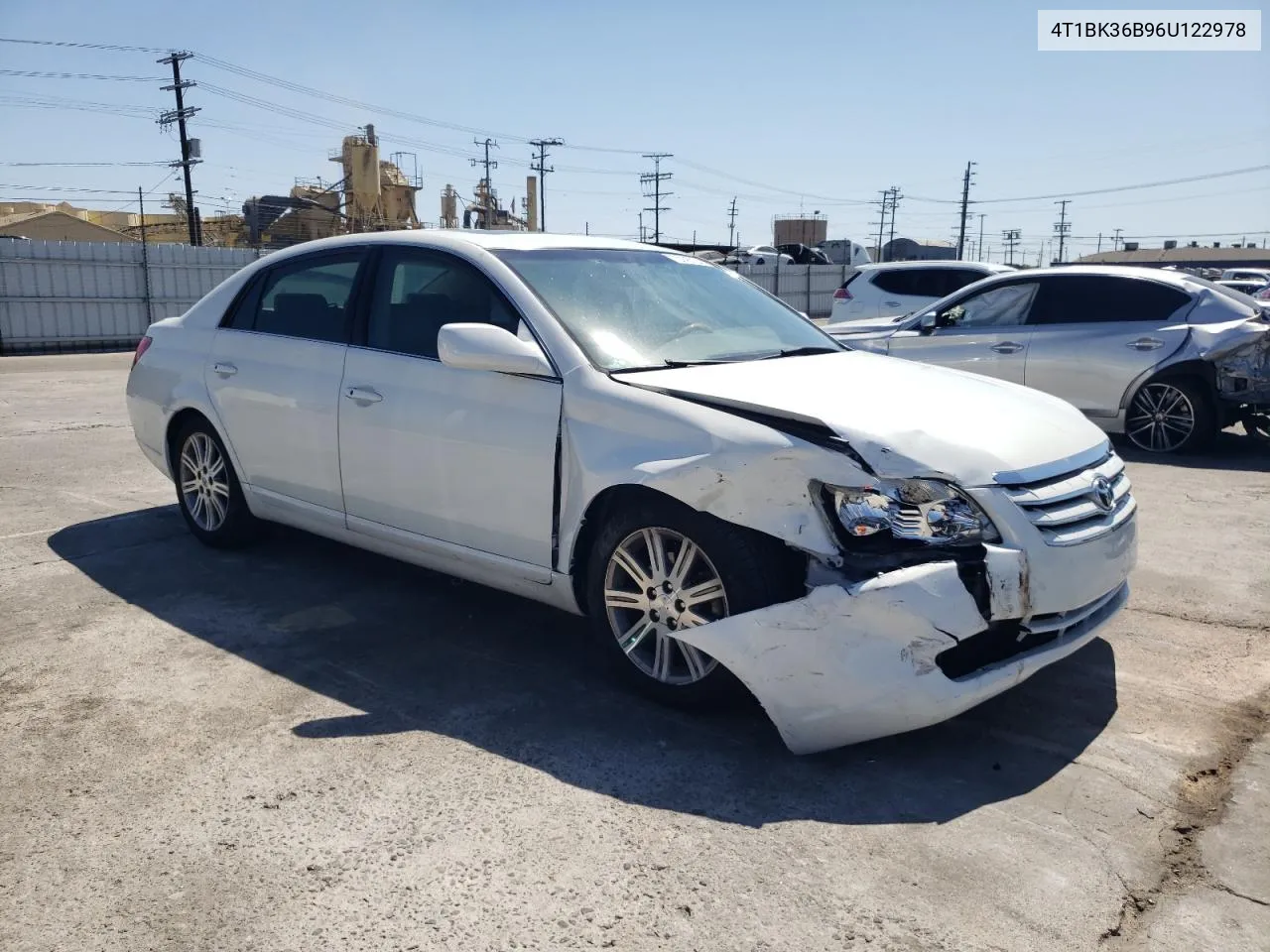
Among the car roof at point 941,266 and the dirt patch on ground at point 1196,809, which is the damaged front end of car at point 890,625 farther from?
the car roof at point 941,266

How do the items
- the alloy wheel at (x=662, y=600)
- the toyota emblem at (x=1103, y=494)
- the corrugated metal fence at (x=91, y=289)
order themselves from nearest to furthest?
the alloy wheel at (x=662, y=600) < the toyota emblem at (x=1103, y=494) < the corrugated metal fence at (x=91, y=289)

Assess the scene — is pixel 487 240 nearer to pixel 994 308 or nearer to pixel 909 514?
pixel 909 514

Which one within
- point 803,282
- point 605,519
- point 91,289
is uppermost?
point 803,282

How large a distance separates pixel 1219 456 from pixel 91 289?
2307 cm

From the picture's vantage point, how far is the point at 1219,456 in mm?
8453

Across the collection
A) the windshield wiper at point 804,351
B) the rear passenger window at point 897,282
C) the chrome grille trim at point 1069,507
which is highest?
the rear passenger window at point 897,282

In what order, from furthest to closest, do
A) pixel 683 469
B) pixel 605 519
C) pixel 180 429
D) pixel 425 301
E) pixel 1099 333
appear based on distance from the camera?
pixel 1099 333, pixel 180 429, pixel 425 301, pixel 605 519, pixel 683 469

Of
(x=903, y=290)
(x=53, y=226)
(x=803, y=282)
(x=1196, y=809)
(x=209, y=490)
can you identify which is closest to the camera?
(x=1196, y=809)

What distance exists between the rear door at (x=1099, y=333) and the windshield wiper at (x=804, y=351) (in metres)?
4.99

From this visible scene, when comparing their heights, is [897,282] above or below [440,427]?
above

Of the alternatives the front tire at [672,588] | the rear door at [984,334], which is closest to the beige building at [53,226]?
the rear door at [984,334]

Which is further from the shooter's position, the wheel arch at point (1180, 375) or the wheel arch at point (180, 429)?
the wheel arch at point (1180, 375)

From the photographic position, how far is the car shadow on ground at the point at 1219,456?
26.3ft

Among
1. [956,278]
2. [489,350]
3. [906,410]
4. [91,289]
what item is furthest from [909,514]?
[91,289]
